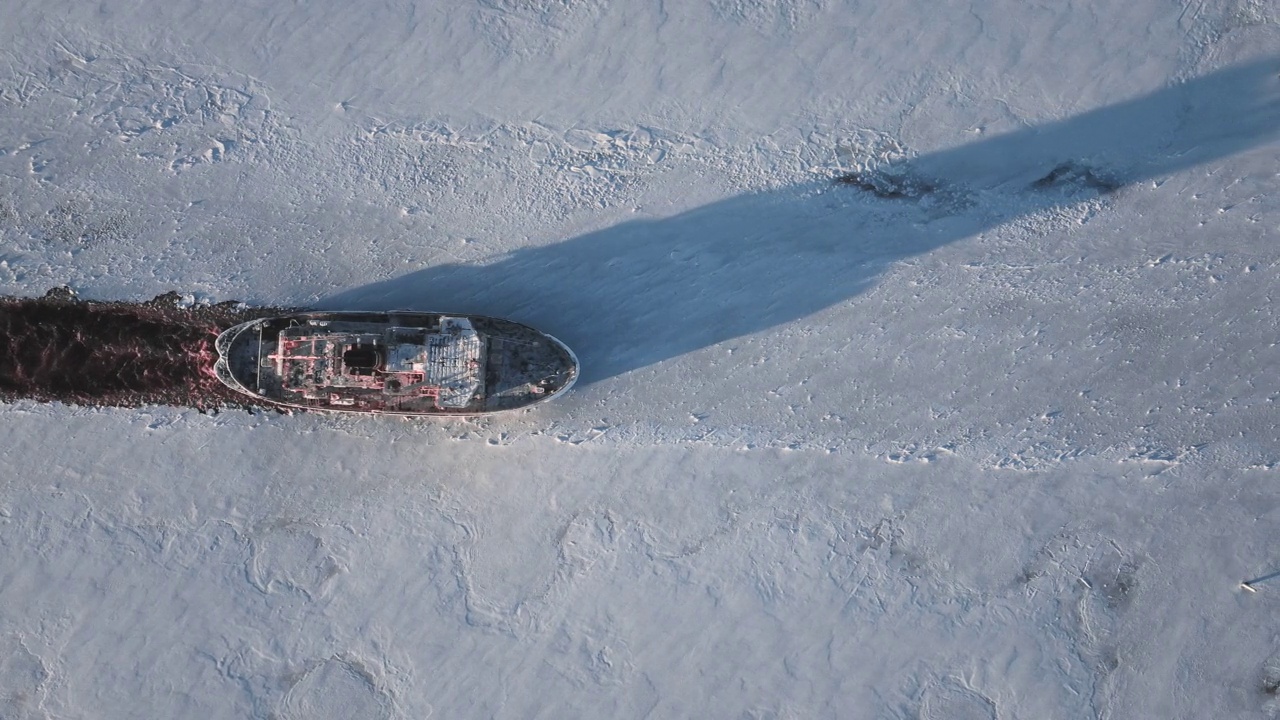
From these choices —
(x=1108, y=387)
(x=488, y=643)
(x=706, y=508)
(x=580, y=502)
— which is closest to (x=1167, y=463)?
(x=1108, y=387)

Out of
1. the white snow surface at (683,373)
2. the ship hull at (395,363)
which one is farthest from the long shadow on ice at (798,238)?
the ship hull at (395,363)

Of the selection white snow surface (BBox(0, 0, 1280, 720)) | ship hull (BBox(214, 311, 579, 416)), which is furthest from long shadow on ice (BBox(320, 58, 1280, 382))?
ship hull (BBox(214, 311, 579, 416))

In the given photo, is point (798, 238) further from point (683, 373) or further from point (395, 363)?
point (395, 363)

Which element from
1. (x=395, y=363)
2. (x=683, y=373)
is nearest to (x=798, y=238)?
(x=683, y=373)

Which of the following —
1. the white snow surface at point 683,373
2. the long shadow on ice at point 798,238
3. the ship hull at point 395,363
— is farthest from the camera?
the long shadow on ice at point 798,238

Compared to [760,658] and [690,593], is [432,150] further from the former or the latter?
[760,658]

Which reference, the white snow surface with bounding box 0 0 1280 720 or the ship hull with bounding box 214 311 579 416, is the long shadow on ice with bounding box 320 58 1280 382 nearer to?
the white snow surface with bounding box 0 0 1280 720

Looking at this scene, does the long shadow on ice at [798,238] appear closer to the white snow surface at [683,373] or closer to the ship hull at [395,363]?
the white snow surface at [683,373]
